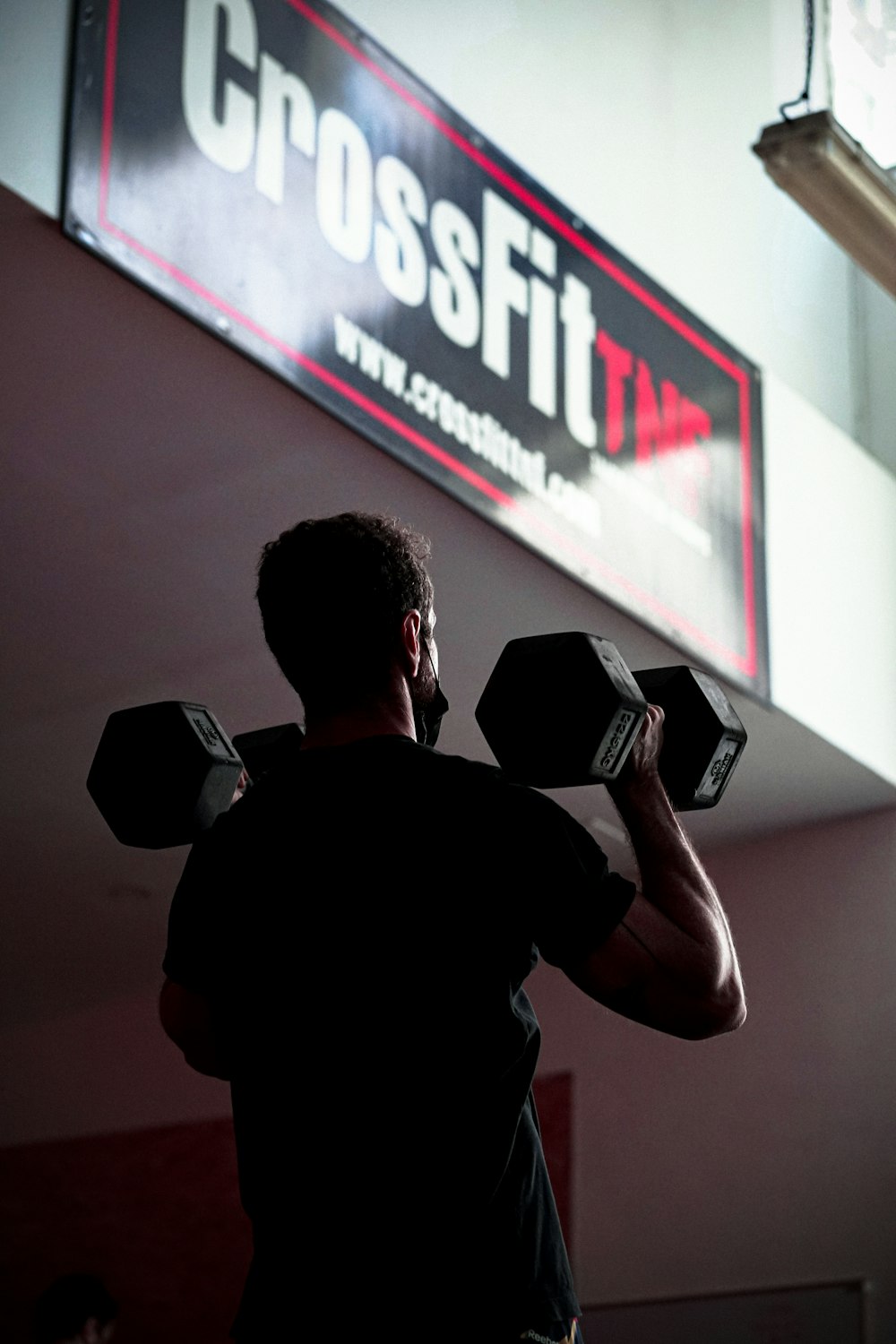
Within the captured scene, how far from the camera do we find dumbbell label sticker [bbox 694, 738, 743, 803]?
1346 mm

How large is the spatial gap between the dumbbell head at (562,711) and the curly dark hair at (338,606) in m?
0.10

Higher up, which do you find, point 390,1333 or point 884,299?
point 884,299

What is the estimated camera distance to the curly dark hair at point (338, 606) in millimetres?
1234

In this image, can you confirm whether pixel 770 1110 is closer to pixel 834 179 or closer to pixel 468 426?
pixel 468 426

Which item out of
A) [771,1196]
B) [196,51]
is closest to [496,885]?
[196,51]

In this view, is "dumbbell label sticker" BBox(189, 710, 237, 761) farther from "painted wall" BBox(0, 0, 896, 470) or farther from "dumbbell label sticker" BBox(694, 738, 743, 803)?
"painted wall" BBox(0, 0, 896, 470)

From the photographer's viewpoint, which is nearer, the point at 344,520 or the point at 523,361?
the point at 344,520

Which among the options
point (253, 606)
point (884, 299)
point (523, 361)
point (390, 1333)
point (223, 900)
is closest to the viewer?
point (390, 1333)

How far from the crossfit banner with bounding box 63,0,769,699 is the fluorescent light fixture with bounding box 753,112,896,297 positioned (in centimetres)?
49

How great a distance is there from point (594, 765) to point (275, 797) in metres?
0.23

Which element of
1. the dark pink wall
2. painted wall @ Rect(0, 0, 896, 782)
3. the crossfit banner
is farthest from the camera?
the dark pink wall

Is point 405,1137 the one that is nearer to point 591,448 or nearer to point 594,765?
point 594,765

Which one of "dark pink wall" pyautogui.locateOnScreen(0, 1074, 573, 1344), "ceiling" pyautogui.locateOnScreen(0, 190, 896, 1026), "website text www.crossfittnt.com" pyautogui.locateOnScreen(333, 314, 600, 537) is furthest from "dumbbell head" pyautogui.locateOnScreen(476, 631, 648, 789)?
"dark pink wall" pyautogui.locateOnScreen(0, 1074, 573, 1344)

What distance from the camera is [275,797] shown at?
121cm
